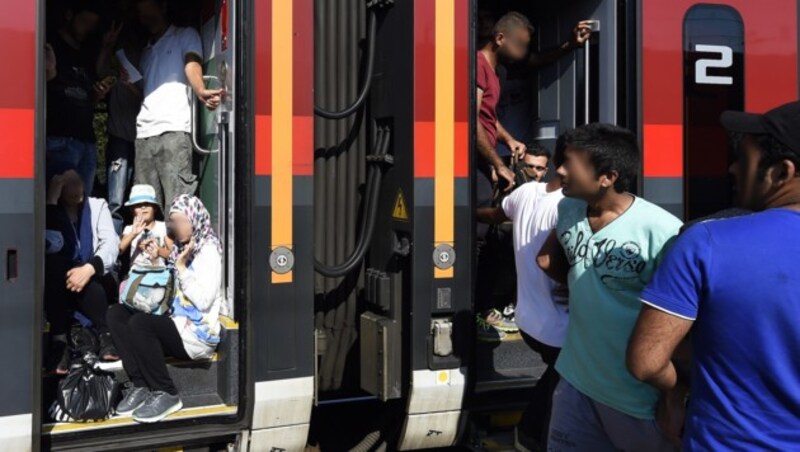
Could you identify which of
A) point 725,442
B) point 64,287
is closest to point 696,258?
point 725,442

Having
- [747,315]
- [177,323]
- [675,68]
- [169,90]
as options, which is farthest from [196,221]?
[747,315]

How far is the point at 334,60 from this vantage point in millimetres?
4254

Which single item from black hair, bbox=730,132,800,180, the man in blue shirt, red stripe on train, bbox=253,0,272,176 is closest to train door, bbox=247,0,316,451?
red stripe on train, bbox=253,0,272,176

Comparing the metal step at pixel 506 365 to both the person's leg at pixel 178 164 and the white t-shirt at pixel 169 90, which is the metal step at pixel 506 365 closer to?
the person's leg at pixel 178 164

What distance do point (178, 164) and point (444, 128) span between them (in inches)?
59.5

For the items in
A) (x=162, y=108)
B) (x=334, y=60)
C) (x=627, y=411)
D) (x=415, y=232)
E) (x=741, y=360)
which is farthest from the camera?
(x=162, y=108)

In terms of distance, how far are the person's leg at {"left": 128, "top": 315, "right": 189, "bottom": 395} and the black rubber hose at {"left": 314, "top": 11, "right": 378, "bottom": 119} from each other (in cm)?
109

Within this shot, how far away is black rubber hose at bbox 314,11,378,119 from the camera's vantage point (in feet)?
13.2

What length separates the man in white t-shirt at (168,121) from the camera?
4.71 m

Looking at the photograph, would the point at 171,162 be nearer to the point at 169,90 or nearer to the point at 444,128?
the point at 169,90

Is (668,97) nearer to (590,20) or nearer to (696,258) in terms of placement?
(590,20)

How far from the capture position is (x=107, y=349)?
4.12 metres

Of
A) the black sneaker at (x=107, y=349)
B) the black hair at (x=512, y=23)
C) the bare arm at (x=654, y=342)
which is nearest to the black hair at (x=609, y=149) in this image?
the bare arm at (x=654, y=342)

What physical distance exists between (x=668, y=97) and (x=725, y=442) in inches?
104
